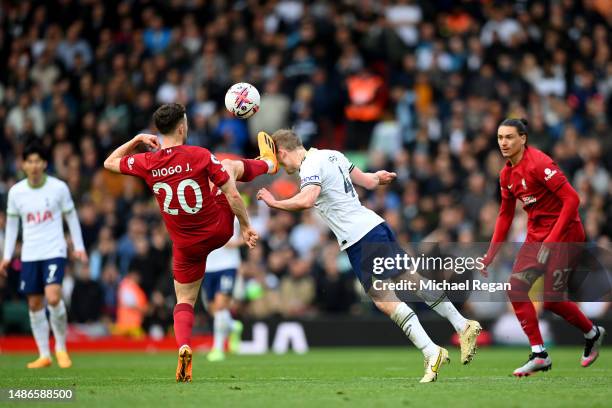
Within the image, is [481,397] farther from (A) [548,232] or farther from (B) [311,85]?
(B) [311,85]

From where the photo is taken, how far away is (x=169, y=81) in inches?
939

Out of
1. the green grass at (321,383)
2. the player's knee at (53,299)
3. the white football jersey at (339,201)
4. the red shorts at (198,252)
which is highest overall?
the white football jersey at (339,201)

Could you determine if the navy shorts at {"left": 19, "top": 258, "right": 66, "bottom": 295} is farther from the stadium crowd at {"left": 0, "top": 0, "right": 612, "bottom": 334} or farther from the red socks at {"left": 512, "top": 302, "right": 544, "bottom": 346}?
the stadium crowd at {"left": 0, "top": 0, "right": 612, "bottom": 334}

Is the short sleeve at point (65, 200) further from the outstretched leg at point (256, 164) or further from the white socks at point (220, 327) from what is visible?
the outstretched leg at point (256, 164)

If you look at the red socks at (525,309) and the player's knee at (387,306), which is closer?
the player's knee at (387,306)

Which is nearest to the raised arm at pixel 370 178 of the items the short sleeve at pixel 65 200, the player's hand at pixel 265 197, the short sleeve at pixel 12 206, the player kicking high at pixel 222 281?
the player's hand at pixel 265 197

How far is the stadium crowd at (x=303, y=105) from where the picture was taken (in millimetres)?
20875

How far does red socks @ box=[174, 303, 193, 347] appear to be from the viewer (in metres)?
11.0

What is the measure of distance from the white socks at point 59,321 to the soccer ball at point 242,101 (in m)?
3.99

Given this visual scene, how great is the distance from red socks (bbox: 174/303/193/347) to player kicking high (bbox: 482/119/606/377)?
3.13 m

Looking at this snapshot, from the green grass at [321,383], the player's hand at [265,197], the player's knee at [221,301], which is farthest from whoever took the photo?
the player's knee at [221,301]

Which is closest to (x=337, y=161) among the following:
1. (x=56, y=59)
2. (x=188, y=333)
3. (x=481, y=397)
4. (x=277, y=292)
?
(x=188, y=333)

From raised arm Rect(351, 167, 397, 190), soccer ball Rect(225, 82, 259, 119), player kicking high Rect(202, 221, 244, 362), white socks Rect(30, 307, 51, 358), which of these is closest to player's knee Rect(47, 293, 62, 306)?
white socks Rect(30, 307, 51, 358)

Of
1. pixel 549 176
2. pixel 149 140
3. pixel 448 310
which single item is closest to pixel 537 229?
pixel 549 176
